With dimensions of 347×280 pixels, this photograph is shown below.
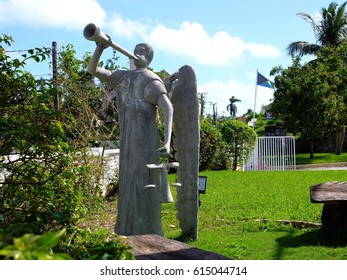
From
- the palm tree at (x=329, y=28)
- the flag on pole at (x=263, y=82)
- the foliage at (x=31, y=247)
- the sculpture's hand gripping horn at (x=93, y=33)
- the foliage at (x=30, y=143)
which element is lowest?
the foliage at (x=31, y=247)

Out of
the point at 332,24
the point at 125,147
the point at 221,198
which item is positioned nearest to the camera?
the point at 125,147

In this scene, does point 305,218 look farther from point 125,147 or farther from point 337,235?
point 125,147

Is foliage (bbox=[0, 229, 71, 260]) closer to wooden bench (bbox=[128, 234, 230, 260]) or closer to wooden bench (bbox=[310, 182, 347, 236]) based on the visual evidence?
wooden bench (bbox=[128, 234, 230, 260])

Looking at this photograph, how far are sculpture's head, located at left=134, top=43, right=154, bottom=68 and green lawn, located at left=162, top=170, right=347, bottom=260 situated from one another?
2.30 meters

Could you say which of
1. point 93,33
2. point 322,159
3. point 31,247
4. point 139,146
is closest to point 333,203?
point 139,146

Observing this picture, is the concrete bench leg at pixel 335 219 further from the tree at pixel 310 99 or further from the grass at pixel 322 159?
the grass at pixel 322 159

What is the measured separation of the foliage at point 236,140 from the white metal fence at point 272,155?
86 centimetres

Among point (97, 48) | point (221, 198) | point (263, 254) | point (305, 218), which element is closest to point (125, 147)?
point (97, 48)

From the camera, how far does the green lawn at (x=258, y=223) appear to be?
226 inches

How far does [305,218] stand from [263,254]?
7.32 ft

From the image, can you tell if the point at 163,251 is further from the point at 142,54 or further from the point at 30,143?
the point at 142,54

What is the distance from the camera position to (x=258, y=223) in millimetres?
7484

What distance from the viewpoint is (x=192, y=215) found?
6031 millimetres

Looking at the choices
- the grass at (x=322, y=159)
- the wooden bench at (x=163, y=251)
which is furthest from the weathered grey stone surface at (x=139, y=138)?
the grass at (x=322, y=159)
